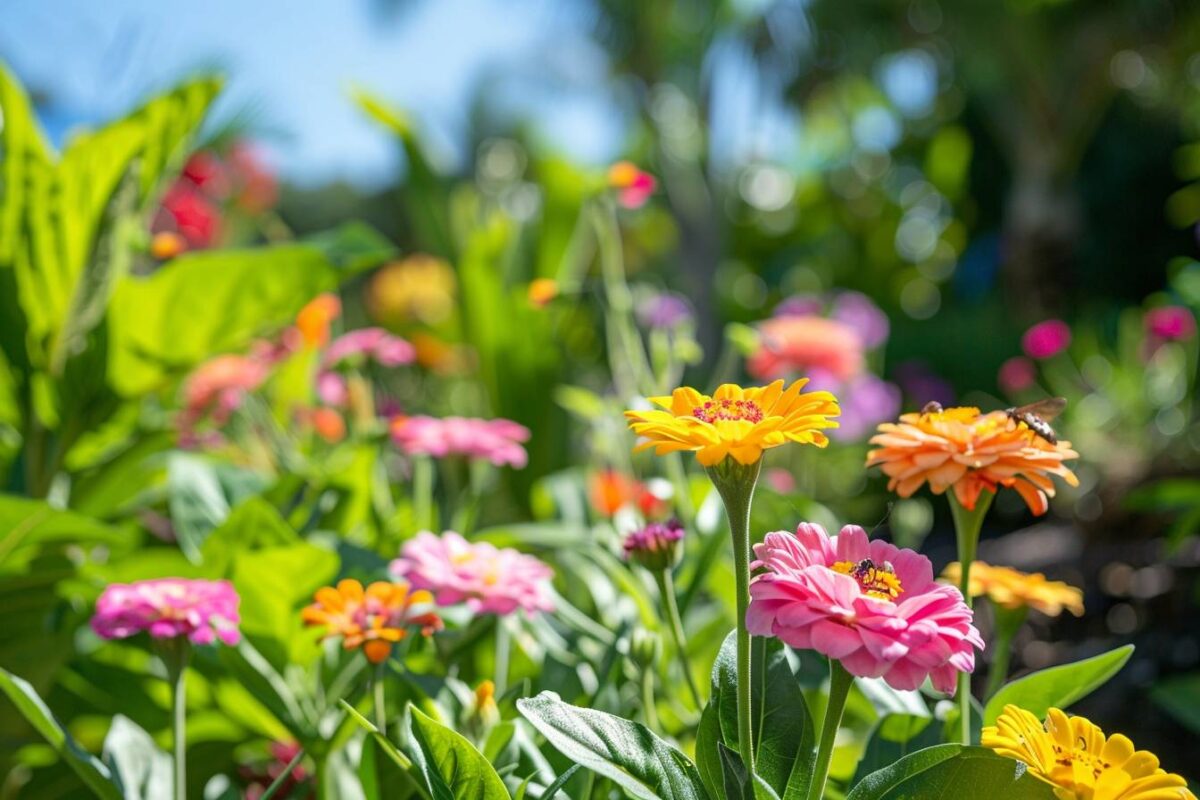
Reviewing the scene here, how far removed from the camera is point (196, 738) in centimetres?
78

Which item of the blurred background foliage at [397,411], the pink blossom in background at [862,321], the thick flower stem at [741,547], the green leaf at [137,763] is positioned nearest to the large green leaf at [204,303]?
the blurred background foliage at [397,411]

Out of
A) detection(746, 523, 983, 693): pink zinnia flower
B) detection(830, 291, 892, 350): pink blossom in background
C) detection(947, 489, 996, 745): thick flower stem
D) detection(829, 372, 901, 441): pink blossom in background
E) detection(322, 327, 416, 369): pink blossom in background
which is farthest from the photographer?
detection(830, 291, 892, 350): pink blossom in background

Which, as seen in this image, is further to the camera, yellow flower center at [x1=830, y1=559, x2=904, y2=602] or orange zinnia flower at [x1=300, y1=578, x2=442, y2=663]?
orange zinnia flower at [x1=300, y1=578, x2=442, y2=663]

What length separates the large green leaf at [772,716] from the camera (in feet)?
1.48

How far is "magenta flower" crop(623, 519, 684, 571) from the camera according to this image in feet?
1.80

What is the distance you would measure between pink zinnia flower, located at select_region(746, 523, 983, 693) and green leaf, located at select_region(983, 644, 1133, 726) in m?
0.16

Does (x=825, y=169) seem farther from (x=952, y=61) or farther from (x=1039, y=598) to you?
(x=1039, y=598)

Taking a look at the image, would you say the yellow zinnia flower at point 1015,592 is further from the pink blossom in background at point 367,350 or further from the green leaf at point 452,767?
the pink blossom in background at point 367,350

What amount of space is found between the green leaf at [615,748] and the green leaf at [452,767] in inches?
2.0

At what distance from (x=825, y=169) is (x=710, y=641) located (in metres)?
8.21

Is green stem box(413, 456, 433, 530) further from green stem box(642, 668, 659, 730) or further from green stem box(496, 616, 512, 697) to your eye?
green stem box(642, 668, 659, 730)

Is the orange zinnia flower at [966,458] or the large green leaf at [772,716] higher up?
the orange zinnia flower at [966,458]

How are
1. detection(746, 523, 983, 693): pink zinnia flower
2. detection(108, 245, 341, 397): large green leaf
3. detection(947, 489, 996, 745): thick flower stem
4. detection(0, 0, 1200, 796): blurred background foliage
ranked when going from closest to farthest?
1. detection(746, 523, 983, 693): pink zinnia flower
2. detection(947, 489, 996, 745): thick flower stem
3. detection(0, 0, 1200, 796): blurred background foliage
4. detection(108, 245, 341, 397): large green leaf

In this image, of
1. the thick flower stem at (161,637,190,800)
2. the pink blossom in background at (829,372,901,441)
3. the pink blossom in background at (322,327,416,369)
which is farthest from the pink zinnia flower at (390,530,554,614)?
the pink blossom in background at (829,372,901,441)
